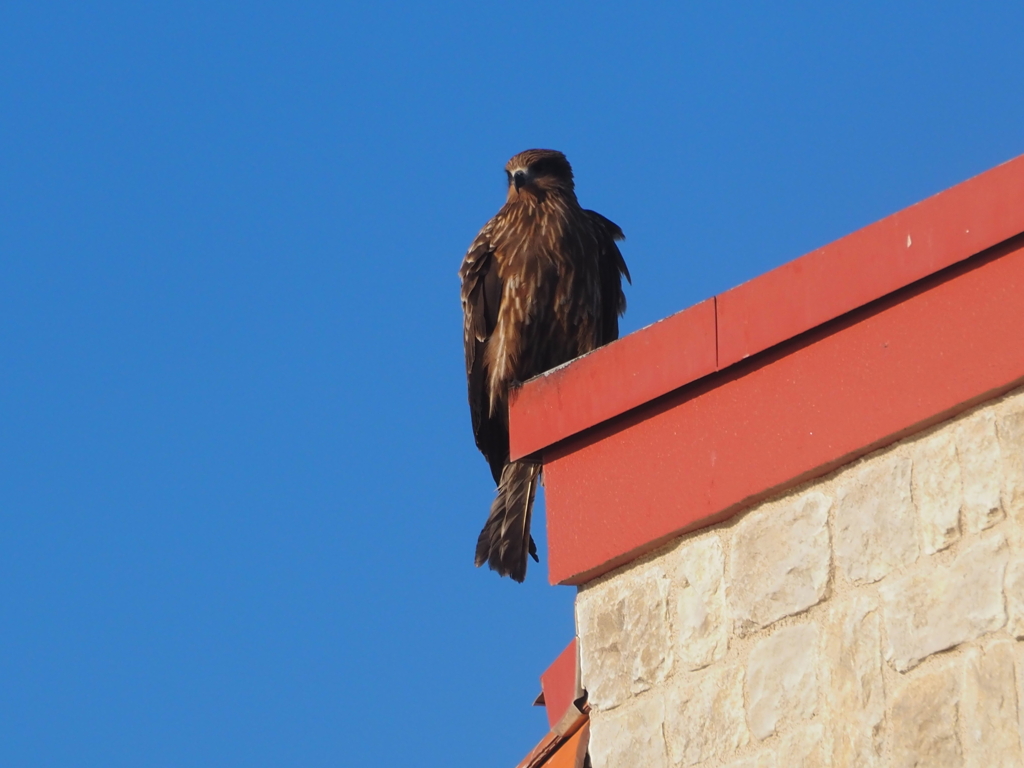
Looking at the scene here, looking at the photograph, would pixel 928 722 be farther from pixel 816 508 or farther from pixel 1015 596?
pixel 816 508

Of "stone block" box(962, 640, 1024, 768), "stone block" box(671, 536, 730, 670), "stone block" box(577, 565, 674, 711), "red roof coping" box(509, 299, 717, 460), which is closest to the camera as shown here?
"stone block" box(962, 640, 1024, 768)

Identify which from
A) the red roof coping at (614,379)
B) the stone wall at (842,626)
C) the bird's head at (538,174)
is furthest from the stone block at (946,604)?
the bird's head at (538,174)

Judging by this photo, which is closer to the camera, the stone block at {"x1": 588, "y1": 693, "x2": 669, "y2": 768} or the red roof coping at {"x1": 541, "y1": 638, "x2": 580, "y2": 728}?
the stone block at {"x1": 588, "y1": 693, "x2": 669, "y2": 768}

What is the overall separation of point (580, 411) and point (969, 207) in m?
1.18

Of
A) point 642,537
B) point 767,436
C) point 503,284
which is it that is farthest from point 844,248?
point 503,284

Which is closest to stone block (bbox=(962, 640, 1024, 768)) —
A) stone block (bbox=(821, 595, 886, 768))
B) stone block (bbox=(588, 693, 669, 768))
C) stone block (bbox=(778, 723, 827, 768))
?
stone block (bbox=(821, 595, 886, 768))

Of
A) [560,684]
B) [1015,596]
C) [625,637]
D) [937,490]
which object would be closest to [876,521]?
[937,490]

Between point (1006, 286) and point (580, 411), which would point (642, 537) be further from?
point (1006, 286)

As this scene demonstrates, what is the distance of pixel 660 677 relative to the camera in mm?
3707

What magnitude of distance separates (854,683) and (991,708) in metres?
0.34

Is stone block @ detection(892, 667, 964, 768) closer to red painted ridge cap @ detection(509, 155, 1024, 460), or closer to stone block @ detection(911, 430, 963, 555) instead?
stone block @ detection(911, 430, 963, 555)

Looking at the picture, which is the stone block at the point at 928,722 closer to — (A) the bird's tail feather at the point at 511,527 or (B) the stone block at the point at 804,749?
(B) the stone block at the point at 804,749

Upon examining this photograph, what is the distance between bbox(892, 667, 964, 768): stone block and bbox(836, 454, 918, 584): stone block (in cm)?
26

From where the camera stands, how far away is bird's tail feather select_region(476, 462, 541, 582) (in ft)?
17.0
